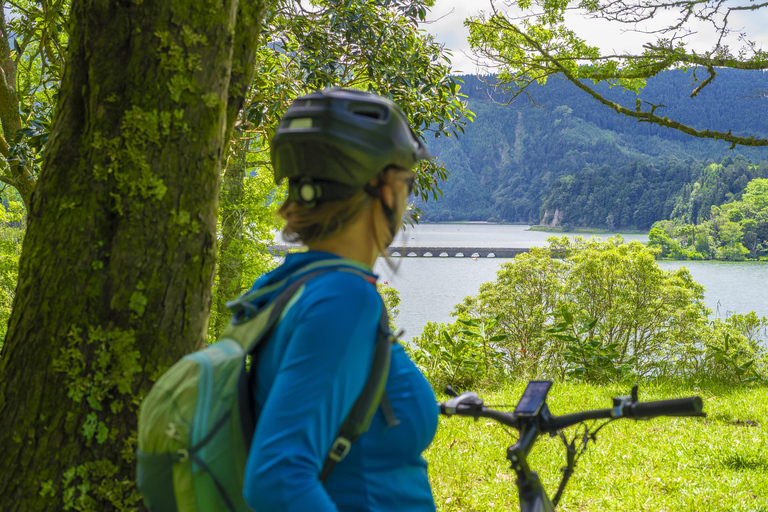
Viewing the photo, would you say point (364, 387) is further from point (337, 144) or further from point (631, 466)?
point (631, 466)

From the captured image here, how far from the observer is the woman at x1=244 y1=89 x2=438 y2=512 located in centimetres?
79

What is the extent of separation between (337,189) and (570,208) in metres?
71.4

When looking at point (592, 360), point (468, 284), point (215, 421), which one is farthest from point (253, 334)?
point (468, 284)

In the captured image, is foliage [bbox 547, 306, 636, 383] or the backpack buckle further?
foliage [bbox 547, 306, 636, 383]

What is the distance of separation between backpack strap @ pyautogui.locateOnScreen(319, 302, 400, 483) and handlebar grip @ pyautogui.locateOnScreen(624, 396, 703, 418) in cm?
71

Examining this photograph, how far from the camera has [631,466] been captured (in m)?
4.49

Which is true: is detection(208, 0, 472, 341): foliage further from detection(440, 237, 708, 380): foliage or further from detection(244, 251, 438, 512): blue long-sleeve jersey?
detection(440, 237, 708, 380): foliage

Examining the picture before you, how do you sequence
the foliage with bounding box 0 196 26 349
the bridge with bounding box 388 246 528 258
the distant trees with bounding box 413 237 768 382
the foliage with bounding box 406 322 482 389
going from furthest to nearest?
the bridge with bounding box 388 246 528 258 < the foliage with bounding box 0 196 26 349 < the distant trees with bounding box 413 237 768 382 < the foliage with bounding box 406 322 482 389

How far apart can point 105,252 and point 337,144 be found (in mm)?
863

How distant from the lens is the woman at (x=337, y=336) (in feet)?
2.58

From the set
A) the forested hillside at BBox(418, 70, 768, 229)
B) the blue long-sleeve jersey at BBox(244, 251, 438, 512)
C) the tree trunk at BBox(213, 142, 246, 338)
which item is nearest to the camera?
the blue long-sleeve jersey at BBox(244, 251, 438, 512)

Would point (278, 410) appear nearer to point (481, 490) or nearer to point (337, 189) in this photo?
point (337, 189)

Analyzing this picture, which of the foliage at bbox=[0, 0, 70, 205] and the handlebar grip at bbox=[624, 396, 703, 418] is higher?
the foliage at bbox=[0, 0, 70, 205]

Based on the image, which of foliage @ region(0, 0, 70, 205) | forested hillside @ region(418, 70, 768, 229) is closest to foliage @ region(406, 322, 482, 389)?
foliage @ region(0, 0, 70, 205)
